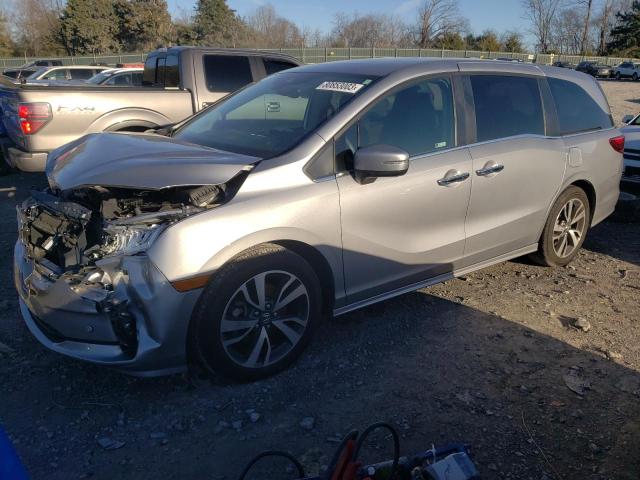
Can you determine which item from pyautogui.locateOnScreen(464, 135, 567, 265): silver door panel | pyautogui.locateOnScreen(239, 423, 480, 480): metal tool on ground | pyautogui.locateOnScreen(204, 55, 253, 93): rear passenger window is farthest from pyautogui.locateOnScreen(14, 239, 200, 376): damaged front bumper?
pyautogui.locateOnScreen(204, 55, 253, 93): rear passenger window

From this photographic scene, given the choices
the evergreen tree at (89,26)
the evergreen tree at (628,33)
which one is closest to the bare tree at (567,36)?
the evergreen tree at (628,33)

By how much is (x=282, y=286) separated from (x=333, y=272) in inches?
13.8

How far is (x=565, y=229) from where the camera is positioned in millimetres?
4754

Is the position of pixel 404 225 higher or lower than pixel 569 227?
higher

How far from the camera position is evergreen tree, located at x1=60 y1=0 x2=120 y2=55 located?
49.8 m

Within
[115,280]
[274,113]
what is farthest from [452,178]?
[115,280]

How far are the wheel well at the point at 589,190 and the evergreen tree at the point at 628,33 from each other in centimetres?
7084

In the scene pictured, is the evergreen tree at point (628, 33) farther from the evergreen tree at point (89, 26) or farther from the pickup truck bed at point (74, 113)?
the pickup truck bed at point (74, 113)

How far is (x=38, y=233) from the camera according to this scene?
10.6 ft

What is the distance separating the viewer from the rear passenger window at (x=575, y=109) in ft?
15.1

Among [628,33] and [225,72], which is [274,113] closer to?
[225,72]

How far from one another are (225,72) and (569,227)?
5.26m

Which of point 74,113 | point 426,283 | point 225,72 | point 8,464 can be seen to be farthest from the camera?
point 225,72

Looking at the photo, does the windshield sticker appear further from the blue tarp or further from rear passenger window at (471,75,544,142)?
the blue tarp
